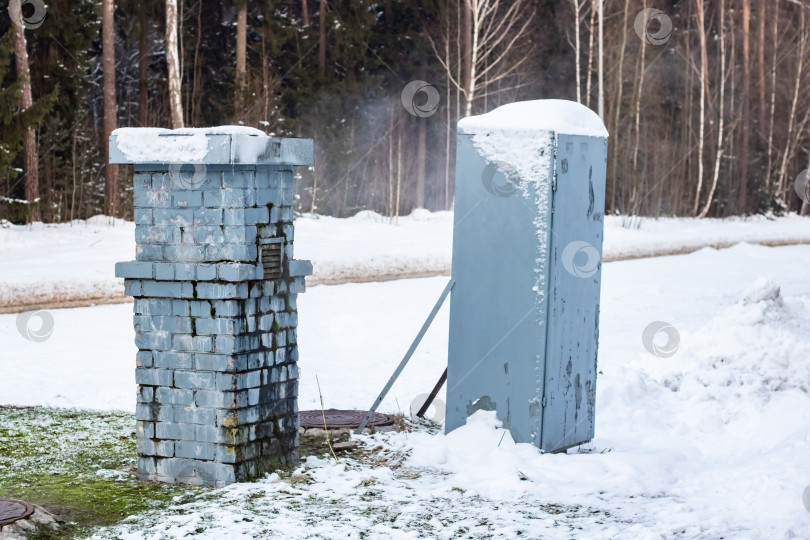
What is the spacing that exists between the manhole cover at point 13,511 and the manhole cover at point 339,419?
7.59ft

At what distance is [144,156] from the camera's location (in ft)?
18.1

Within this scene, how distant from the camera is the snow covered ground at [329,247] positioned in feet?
46.0

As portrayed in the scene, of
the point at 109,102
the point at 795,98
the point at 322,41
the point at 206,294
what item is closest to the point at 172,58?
the point at 109,102

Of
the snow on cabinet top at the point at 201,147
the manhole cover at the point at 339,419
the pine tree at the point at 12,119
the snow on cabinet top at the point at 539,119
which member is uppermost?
the pine tree at the point at 12,119

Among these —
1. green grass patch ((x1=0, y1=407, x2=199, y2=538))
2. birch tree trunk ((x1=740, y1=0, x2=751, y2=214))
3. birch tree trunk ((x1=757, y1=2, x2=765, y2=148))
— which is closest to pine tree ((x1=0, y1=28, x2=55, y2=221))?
green grass patch ((x1=0, y1=407, x2=199, y2=538))

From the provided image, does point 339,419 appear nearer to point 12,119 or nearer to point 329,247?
point 12,119

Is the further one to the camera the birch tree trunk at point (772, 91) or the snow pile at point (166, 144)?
the birch tree trunk at point (772, 91)

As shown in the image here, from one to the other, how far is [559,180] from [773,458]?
210 centimetres

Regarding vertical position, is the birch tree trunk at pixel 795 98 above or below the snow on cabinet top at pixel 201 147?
above

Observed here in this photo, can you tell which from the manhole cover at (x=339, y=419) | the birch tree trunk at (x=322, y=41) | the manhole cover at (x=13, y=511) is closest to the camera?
the manhole cover at (x=13, y=511)

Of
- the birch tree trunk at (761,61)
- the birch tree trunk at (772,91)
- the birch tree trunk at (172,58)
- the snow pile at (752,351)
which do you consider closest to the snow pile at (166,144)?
the snow pile at (752,351)

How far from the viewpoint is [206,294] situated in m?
5.43

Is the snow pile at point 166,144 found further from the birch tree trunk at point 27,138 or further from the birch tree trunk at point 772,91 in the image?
the birch tree trunk at point 772,91

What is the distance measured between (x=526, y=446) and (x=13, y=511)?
296cm
